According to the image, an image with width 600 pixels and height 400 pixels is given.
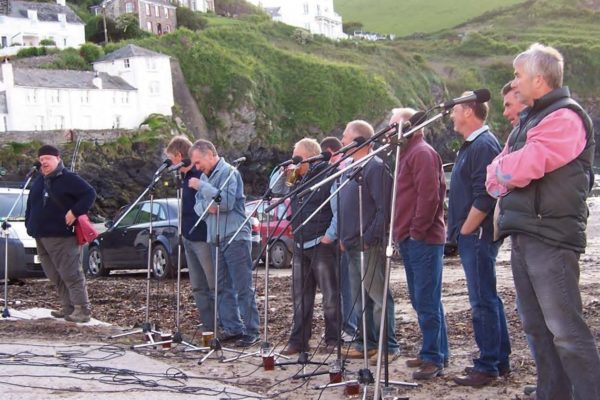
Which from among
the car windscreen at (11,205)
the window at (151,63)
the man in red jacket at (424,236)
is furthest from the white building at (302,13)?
the man in red jacket at (424,236)

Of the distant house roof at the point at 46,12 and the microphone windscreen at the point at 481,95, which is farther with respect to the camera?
the distant house roof at the point at 46,12

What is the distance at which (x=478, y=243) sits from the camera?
6512 mm

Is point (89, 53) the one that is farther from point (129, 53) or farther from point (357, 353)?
point (357, 353)

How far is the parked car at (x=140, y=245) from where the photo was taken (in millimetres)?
16250

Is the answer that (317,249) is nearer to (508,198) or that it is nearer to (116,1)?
(508,198)

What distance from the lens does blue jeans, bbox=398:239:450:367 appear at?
22.6ft

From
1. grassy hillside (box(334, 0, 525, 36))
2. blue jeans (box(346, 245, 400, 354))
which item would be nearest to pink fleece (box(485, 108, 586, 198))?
blue jeans (box(346, 245, 400, 354))

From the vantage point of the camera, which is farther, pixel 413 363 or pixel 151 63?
pixel 151 63

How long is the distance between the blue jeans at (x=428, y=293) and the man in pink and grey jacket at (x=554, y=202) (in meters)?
1.77

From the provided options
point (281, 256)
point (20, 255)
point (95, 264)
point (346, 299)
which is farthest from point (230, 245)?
point (95, 264)

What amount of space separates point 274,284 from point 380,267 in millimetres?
7114

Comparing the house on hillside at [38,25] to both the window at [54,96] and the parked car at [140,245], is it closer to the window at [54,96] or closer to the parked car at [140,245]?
the window at [54,96]

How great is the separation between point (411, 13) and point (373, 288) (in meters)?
163

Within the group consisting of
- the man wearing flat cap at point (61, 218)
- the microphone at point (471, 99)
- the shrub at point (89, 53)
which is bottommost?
the man wearing flat cap at point (61, 218)
